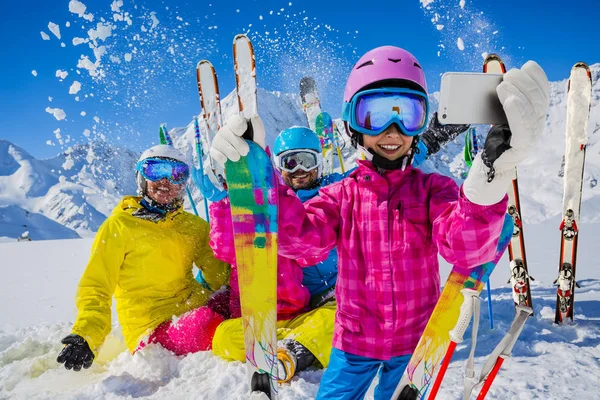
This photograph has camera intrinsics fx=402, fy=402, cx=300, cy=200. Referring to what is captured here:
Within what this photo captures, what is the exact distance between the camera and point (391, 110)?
1739 millimetres

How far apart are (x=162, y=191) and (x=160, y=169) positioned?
214 mm

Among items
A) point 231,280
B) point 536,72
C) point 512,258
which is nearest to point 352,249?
point 536,72

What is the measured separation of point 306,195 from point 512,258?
226 centimetres

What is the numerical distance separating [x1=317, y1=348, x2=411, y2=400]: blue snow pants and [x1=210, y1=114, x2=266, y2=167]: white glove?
103cm

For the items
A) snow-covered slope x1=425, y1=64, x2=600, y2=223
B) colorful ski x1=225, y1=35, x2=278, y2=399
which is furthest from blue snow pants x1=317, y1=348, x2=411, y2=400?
snow-covered slope x1=425, y1=64, x2=600, y2=223

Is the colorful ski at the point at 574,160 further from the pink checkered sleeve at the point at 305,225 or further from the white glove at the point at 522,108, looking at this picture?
the white glove at the point at 522,108

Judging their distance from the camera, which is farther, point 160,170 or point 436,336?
point 160,170

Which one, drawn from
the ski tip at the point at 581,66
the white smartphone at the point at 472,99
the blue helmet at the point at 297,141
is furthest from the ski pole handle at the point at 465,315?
the ski tip at the point at 581,66

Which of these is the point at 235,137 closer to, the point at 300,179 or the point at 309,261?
the point at 309,261

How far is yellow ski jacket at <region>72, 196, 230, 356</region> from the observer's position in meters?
3.53

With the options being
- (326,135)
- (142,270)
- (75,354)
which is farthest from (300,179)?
(326,135)

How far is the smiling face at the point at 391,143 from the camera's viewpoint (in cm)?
176

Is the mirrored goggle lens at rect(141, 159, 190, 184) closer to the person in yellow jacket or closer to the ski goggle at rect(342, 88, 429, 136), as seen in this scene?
the person in yellow jacket

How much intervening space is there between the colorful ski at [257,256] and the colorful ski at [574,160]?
3.55 meters
